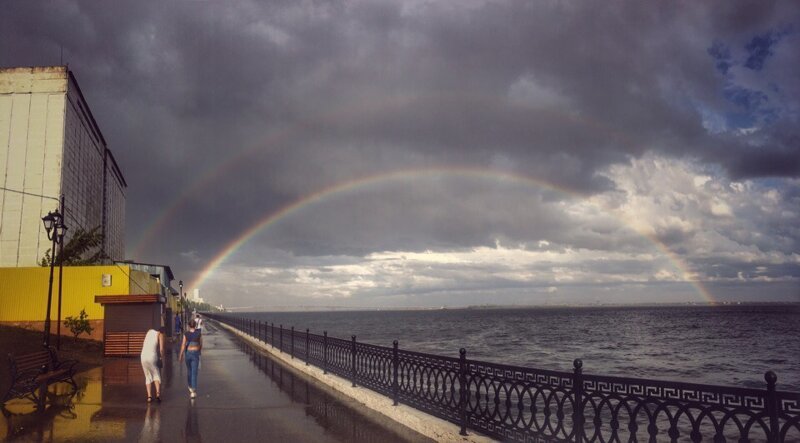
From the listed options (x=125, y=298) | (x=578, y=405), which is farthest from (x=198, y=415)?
(x=125, y=298)

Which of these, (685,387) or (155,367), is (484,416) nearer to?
(685,387)

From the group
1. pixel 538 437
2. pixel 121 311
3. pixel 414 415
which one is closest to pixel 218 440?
pixel 414 415

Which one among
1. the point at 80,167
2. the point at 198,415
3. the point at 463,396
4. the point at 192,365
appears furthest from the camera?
the point at 80,167

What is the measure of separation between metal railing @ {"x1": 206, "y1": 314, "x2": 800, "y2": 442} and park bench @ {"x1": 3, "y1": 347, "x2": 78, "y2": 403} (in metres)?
6.54

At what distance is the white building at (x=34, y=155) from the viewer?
35844 millimetres

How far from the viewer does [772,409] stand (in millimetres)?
4809

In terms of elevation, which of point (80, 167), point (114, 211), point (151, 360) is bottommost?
point (151, 360)

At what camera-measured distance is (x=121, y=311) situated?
24250 millimetres

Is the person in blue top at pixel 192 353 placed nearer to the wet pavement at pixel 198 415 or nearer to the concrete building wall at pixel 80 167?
the wet pavement at pixel 198 415

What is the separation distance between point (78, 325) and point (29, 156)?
54.0ft

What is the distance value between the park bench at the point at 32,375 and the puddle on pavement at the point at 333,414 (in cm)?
510

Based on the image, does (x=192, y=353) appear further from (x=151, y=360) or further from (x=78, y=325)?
(x=78, y=325)

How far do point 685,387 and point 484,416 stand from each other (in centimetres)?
348

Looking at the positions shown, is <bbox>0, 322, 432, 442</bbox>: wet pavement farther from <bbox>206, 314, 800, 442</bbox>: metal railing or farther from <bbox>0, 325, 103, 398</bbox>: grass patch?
<bbox>0, 325, 103, 398</bbox>: grass patch
